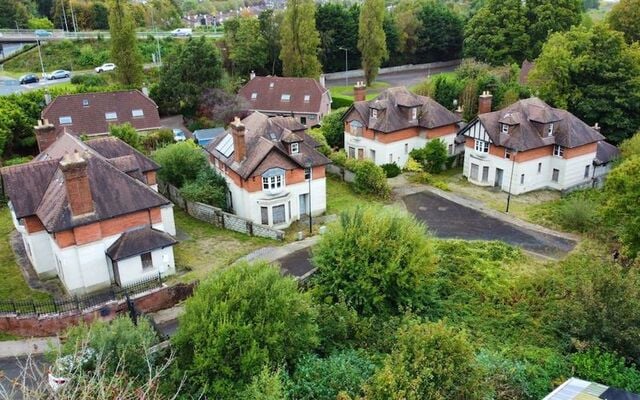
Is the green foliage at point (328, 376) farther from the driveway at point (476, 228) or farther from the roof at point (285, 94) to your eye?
the roof at point (285, 94)

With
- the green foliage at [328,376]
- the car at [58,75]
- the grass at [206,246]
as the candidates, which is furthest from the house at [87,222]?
the car at [58,75]

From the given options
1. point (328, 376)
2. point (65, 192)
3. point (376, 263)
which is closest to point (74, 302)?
point (65, 192)

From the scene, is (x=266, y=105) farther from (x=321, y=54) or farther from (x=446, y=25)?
(x=446, y=25)

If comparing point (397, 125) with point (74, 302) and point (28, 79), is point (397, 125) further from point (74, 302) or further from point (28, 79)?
point (28, 79)

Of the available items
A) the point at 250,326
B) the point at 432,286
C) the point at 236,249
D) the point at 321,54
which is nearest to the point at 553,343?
the point at 432,286

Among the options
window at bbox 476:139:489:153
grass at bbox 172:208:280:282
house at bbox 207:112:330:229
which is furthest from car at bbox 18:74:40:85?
window at bbox 476:139:489:153

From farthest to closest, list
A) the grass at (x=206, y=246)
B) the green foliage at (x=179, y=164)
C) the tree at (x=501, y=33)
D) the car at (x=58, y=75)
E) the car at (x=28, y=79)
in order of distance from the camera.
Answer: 1. the car at (x=58, y=75)
2. the tree at (x=501, y=33)
3. the car at (x=28, y=79)
4. the green foliage at (x=179, y=164)
5. the grass at (x=206, y=246)

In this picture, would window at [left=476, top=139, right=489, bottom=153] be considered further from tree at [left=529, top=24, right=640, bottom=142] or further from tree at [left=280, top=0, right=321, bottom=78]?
tree at [left=280, top=0, right=321, bottom=78]
